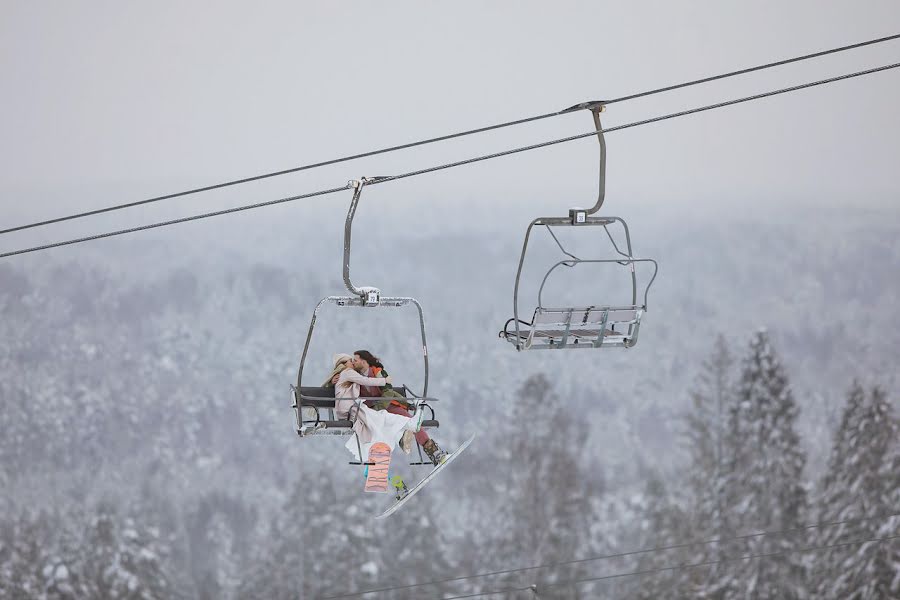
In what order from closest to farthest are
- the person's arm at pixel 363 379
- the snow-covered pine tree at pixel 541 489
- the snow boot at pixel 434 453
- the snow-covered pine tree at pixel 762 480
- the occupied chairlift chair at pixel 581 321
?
the occupied chairlift chair at pixel 581 321
the person's arm at pixel 363 379
the snow boot at pixel 434 453
the snow-covered pine tree at pixel 762 480
the snow-covered pine tree at pixel 541 489

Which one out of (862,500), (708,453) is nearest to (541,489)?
(708,453)

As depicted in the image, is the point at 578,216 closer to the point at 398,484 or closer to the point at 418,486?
the point at 418,486

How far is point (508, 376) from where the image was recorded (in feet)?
49.1

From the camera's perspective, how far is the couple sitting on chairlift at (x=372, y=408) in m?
4.75

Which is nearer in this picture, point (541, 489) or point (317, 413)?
point (317, 413)

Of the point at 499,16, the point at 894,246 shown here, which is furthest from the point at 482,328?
the point at 894,246

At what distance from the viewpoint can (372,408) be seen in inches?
189

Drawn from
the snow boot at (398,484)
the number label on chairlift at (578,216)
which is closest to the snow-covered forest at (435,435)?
the snow boot at (398,484)

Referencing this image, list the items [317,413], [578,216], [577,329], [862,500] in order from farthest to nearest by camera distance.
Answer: [862,500] → [317,413] → [577,329] → [578,216]

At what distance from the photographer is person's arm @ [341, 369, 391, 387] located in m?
4.92

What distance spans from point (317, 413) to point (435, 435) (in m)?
10.7

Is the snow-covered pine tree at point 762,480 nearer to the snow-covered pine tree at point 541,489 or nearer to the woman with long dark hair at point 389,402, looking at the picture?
the snow-covered pine tree at point 541,489

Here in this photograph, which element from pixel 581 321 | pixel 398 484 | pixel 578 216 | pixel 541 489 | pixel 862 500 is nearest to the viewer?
pixel 578 216

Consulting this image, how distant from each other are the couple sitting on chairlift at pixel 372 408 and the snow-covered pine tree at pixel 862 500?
30.5ft
